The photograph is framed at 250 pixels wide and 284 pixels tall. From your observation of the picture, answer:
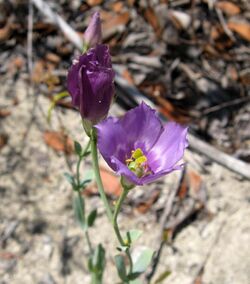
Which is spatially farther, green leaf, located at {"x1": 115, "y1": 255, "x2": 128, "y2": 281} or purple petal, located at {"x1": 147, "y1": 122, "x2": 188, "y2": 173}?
green leaf, located at {"x1": 115, "y1": 255, "x2": 128, "y2": 281}

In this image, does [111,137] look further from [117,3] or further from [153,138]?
[117,3]

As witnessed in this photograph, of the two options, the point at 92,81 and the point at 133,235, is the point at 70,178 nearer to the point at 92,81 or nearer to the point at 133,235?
the point at 133,235

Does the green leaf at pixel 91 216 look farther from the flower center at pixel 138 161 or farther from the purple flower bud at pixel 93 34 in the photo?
the purple flower bud at pixel 93 34

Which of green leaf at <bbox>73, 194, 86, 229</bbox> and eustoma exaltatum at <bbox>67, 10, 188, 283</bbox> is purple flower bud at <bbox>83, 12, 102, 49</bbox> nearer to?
eustoma exaltatum at <bbox>67, 10, 188, 283</bbox>

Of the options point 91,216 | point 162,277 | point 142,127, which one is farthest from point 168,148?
point 162,277

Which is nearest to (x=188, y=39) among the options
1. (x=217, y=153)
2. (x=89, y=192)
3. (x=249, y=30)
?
(x=249, y=30)

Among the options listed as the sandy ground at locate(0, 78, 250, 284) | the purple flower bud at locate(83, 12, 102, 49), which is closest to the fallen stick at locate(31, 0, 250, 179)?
the sandy ground at locate(0, 78, 250, 284)
